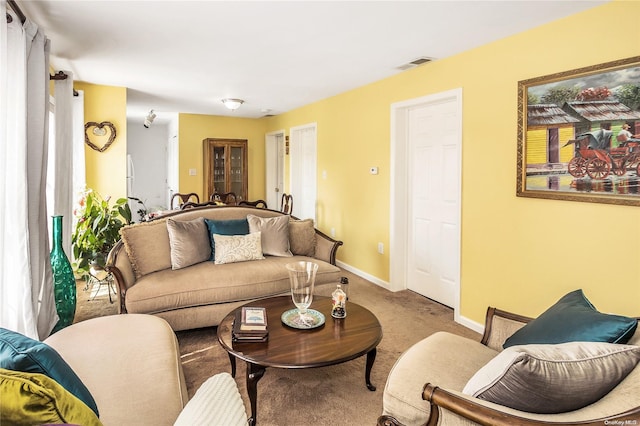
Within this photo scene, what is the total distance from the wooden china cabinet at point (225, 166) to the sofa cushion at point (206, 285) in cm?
422

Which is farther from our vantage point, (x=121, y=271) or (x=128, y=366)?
(x=121, y=271)

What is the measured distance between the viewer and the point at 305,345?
6.56 ft

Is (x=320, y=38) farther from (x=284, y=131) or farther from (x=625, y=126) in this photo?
(x=284, y=131)

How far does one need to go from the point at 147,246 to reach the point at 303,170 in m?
3.68

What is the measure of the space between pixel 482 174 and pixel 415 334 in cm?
143

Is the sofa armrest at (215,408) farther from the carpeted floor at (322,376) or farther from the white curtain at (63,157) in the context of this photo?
the white curtain at (63,157)

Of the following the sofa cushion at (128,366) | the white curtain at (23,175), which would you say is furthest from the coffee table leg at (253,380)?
the white curtain at (23,175)

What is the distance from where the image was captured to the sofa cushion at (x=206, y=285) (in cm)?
282

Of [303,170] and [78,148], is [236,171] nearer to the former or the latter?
[303,170]

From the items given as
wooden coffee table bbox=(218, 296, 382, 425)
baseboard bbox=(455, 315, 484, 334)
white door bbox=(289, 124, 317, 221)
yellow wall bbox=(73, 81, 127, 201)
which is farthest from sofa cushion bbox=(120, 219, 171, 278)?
white door bbox=(289, 124, 317, 221)

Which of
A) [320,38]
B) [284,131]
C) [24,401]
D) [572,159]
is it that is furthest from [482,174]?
[284,131]

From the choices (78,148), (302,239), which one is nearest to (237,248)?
(302,239)

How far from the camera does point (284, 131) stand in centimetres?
693

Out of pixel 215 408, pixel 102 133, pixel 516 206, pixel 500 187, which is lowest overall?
pixel 215 408
